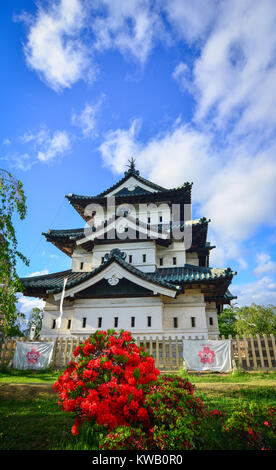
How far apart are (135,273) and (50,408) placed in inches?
373

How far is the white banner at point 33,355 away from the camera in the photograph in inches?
525

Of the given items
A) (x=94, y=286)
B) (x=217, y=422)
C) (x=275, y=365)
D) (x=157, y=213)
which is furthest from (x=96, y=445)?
(x=157, y=213)

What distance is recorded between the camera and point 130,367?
17.0 ft

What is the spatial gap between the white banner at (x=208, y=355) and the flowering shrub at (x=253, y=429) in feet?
25.6

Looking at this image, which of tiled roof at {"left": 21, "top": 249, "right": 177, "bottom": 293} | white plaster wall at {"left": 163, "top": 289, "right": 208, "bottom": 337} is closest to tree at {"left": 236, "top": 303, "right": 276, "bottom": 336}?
white plaster wall at {"left": 163, "top": 289, "right": 208, "bottom": 337}

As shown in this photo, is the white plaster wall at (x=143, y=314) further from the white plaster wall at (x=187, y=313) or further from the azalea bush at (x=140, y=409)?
the azalea bush at (x=140, y=409)

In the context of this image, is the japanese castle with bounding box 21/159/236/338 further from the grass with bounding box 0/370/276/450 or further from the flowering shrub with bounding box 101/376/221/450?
the flowering shrub with bounding box 101/376/221/450

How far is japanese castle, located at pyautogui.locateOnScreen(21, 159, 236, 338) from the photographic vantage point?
16141 millimetres

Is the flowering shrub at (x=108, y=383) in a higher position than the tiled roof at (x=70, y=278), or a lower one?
lower

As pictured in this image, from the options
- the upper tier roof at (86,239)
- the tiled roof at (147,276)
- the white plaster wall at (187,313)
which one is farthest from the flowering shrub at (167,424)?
the upper tier roof at (86,239)

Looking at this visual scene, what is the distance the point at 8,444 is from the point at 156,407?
2.95m

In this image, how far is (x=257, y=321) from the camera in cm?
3956

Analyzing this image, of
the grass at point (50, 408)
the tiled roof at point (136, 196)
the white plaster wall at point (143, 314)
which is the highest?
the tiled roof at point (136, 196)

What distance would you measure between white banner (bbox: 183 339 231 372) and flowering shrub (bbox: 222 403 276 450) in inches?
308
